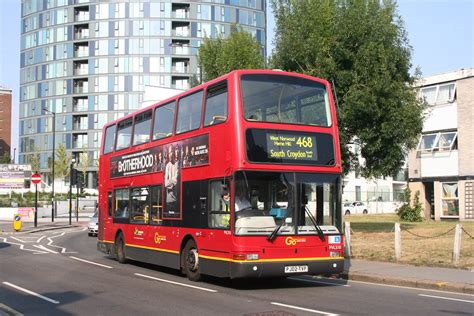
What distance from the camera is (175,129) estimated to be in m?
14.8

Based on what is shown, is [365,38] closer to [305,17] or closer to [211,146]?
[305,17]

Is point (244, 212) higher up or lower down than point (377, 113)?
lower down

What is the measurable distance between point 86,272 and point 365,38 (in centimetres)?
1494

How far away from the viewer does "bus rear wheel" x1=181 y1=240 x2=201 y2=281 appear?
13438 millimetres

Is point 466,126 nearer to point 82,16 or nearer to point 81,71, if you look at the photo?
point 81,71

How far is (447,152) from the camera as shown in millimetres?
40844

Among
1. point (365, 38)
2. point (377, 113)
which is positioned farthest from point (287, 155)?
point (365, 38)

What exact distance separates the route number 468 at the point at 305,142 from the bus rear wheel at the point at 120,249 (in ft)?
26.6

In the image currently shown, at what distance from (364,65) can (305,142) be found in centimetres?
1198

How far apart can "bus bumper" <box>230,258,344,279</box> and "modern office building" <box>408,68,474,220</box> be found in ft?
94.3

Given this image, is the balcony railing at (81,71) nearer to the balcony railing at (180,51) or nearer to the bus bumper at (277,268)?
the balcony railing at (180,51)

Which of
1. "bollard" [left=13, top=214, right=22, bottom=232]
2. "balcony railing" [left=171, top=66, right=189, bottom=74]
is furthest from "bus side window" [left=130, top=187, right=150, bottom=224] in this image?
"balcony railing" [left=171, top=66, right=189, bottom=74]

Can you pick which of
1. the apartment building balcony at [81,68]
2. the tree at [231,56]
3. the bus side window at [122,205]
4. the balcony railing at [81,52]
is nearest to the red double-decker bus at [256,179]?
the bus side window at [122,205]

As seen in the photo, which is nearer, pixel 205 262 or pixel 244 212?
pixel 244 212
